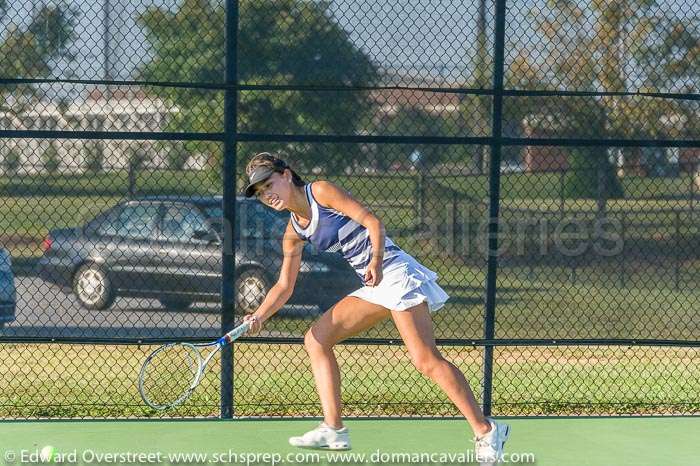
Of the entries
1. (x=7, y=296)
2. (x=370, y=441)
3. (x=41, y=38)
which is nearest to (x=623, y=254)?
(x=370, y=441)

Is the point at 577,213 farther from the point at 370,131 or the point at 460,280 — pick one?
the point at 370,131

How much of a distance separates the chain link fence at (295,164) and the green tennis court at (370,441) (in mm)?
384

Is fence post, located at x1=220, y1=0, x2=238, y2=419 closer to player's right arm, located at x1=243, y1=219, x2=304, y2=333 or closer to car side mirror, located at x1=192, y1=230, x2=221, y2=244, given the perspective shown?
player's right arm, located at x1=243, y1=219, x2=304, y2=333

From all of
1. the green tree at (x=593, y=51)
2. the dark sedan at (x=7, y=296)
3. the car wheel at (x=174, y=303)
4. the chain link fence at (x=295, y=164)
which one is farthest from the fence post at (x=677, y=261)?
the dark sedan at (x=7, y=296)

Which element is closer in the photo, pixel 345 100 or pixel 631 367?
pixel 345 100

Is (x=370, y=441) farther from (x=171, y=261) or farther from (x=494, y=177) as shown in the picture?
(x=171, y=261)

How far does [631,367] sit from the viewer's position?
10180 millimetres

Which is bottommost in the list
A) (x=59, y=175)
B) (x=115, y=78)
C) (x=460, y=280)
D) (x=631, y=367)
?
(x=631, y=367)

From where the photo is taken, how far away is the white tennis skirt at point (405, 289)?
6.19m

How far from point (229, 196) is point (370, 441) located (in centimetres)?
165

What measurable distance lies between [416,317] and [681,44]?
13.3ft

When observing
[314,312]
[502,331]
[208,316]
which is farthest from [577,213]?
[208,316]

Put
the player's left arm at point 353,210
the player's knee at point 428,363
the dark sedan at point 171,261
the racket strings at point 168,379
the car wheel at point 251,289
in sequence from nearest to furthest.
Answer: the player's left arm at point 353,210
the player's knee at point 428,363
the racket strings at point 168,379
the car wheel at point 251,289
the dark sedan at point 171,261

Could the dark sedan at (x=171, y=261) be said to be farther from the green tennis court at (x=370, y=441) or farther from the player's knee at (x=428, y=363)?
the player's knee at (x=428, y=363)
